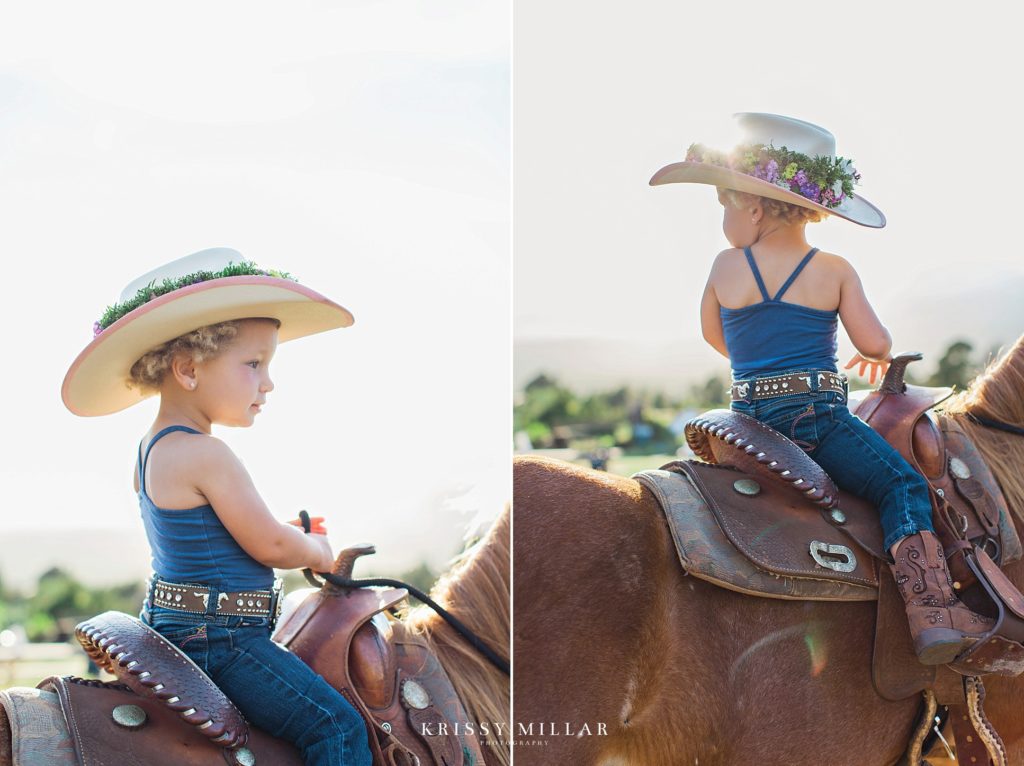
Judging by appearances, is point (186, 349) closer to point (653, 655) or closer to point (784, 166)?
point (653, 655)

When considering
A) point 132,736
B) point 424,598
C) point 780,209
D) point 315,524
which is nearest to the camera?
point 132,736

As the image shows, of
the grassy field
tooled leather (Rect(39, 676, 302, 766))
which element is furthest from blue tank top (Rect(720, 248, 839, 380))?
the grassy field

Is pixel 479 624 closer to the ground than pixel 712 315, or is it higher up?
closer to the ground

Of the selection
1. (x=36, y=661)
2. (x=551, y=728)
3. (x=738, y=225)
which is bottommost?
(x=36, y=661)

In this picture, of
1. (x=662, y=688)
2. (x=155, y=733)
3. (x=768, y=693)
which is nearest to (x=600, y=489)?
(x=662, y=688)

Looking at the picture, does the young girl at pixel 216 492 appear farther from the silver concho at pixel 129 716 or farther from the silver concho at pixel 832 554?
the silver concho at pixel 832 554

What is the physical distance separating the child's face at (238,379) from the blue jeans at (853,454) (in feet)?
4.79

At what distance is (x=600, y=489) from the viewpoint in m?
2.50

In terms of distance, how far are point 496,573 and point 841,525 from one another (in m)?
0.99

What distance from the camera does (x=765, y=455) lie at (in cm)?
259

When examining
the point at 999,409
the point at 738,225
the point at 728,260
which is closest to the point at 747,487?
the point at 728,260

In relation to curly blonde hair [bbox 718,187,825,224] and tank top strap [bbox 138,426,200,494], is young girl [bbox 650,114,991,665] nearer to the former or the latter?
curly blonde hair [bbox 718,187,825,224]

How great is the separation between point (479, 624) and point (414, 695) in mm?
306

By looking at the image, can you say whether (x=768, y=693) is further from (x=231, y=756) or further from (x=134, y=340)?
(x=134, y=340)
